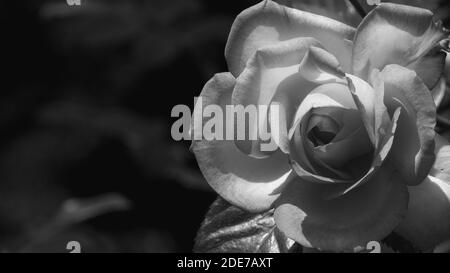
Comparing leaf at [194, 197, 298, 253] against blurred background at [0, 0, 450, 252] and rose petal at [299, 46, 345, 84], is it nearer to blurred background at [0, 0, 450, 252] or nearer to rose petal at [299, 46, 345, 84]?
rose petal at [299, 46, 345, 84]

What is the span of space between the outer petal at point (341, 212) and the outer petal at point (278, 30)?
0.12 m

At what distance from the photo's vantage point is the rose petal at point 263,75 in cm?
70

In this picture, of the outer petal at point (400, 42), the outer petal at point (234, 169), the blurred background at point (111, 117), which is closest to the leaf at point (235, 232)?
the outer petal at point (234, 169)

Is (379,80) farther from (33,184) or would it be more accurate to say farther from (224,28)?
(33,184)

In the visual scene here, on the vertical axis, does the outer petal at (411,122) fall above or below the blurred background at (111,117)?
below

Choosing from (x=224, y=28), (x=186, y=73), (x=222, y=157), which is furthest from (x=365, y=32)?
(x=186, y=73)

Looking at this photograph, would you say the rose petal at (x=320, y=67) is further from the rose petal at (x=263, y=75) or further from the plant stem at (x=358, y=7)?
the plant stem at (x=358, y=7)

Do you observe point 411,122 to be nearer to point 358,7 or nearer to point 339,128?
point 339,128

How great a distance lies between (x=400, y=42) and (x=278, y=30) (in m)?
0.11

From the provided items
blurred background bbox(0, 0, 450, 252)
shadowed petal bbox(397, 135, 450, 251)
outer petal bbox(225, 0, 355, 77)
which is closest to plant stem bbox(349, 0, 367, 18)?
outer petal bbox(225, 0, 355, 77)

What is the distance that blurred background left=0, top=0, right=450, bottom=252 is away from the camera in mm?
2020

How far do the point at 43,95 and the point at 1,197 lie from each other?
362 mm

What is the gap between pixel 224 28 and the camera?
1966mm

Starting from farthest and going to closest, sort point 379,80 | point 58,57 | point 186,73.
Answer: point 58,57 → point 186,73 → point 379,80
